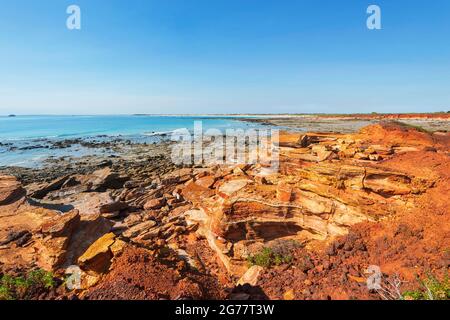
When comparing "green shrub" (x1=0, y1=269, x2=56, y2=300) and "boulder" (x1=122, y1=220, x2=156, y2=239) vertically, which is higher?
"green shrub" (x1=0, y1=269, x2=56, y2=300)

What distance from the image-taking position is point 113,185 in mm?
19734

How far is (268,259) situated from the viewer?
8.19 meters

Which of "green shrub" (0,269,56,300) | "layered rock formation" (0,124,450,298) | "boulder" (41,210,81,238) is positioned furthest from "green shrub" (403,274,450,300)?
"boulder" (41,210,81,238)

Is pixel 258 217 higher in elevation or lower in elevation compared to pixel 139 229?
higher

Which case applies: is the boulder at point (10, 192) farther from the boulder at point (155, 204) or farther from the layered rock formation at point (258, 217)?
the boulder at point (155, 204)

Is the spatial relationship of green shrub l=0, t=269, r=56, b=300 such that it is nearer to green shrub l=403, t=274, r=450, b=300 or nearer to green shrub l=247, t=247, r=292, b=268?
green shrub l=247, t=247, r=292, b=268

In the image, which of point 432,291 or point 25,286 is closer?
point 432,291

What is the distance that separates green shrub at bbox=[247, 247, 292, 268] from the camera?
Answer: 8.06 meters

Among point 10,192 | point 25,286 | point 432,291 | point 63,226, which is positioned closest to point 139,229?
point 63,226

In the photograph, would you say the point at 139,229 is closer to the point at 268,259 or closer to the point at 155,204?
the point at 155,204

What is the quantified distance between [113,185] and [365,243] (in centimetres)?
1819

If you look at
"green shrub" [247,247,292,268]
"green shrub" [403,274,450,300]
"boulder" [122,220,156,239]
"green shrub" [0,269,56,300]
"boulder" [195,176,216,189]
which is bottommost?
"boulder" [122,220,156,239]

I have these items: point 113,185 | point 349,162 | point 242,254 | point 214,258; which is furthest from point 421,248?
point 113,185

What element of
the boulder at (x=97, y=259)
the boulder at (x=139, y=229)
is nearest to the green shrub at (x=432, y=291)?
the boulder at (x=97, y=259)
